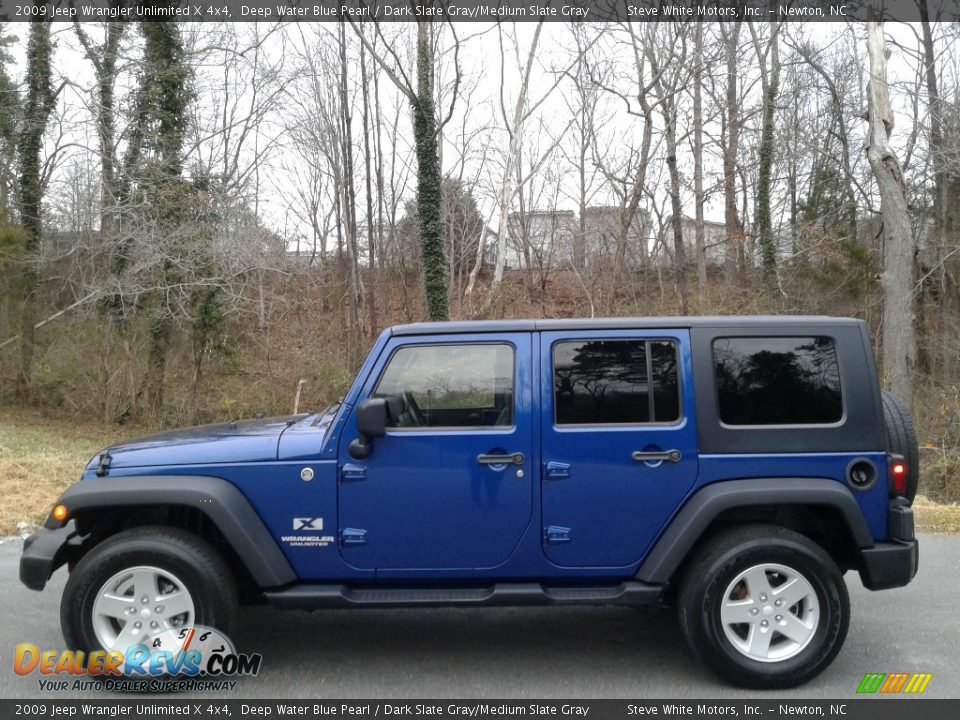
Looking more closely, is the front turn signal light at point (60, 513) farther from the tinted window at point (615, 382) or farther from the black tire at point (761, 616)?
the black tire at point (761, 616)

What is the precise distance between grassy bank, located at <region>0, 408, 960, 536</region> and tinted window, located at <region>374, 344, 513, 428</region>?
531 cm

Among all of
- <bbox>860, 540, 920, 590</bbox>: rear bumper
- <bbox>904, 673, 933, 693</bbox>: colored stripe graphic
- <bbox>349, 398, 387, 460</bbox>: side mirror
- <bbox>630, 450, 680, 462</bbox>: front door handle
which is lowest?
<bbox>904, 673, 933, 693</bbox>: colored stripe graphic

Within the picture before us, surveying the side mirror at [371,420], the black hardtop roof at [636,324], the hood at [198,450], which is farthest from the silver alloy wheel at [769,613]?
the hood at [198,450]

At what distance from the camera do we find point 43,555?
14.3ft

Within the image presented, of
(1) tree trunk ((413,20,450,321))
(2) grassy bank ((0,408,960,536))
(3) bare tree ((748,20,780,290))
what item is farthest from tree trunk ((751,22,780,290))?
(2) grassy bank ((0,408,960,536))

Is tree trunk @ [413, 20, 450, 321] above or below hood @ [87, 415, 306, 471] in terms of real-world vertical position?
above

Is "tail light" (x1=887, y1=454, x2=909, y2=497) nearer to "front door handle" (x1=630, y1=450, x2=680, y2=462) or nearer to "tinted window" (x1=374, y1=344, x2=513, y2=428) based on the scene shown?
"front door handle" (x1=630, y1=450, x2=680, y2=462)

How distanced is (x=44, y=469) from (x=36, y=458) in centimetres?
101

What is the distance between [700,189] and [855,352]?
76.8 ft

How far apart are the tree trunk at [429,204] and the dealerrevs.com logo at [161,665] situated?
14.8 meters

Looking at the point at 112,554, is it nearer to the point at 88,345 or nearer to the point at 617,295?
the point at 88,345

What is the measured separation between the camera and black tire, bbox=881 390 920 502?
15.1 feet

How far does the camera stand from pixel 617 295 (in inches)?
1013

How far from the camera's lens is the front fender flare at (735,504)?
430cm
